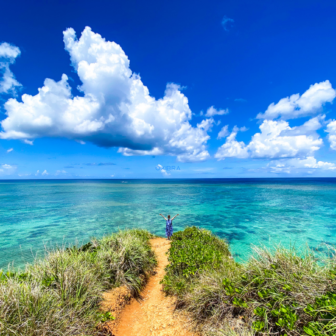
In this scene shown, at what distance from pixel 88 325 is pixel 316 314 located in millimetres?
4503

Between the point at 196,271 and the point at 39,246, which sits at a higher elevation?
the point at 196,271

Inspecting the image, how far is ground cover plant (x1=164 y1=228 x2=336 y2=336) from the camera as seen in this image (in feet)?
10.5

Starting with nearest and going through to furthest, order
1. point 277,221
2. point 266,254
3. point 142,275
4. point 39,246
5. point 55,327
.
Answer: point 55,327 → point 266,254 → point 142,275 → point 39,246 → point 277,221

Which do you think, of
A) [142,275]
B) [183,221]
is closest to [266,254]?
[142,275]

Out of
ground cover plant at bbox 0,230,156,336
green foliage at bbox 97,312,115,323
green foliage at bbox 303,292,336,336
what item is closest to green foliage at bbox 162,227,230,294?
ground cover plant at bbox 0,230,156,336

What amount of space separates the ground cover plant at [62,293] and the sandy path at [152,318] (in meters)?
0.56

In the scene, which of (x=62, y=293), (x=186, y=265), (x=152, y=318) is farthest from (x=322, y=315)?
(x=62, y=293)

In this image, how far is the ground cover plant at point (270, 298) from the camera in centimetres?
320

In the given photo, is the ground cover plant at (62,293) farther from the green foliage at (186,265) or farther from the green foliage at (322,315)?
the green foliage at (322,315)

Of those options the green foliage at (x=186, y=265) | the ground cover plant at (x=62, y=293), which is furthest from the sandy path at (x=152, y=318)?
the ground cover plant at (x=62, y=293)

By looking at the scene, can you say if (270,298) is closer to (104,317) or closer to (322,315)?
(322,315)

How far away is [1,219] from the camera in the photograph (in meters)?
24.5

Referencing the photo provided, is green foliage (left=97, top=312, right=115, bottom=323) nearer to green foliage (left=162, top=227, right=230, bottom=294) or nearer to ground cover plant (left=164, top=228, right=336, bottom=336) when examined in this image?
ground cover plant (left=164, top=228, right=336, bottom=336)

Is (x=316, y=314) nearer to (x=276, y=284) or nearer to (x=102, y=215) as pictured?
(x=276, y=284)
